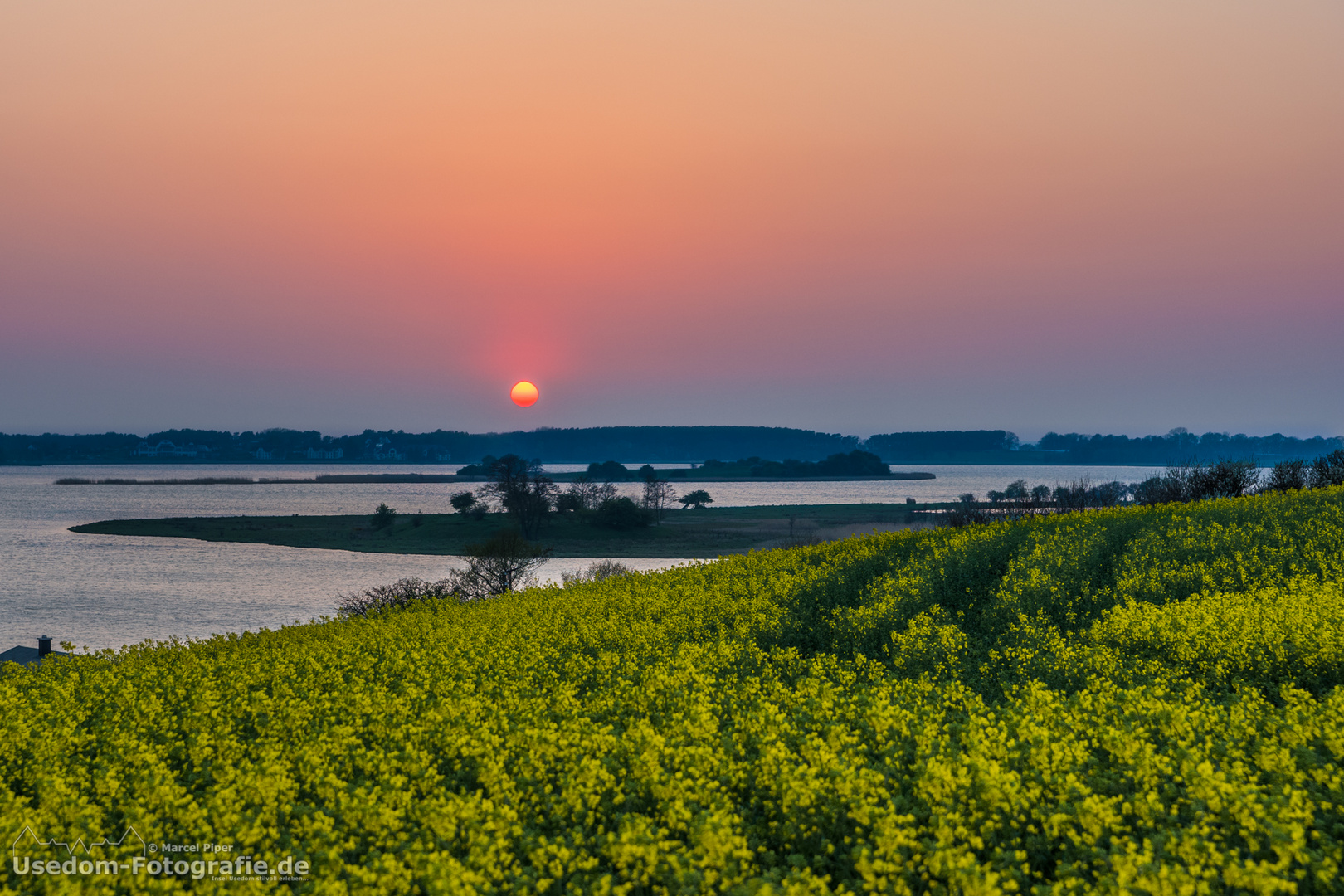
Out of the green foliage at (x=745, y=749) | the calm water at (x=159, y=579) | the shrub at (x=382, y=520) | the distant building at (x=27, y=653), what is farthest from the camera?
the shrub at (x=382, y=520)

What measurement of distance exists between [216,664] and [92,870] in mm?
5851

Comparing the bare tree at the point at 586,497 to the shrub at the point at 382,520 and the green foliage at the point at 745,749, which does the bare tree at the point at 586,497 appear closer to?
the shrub at the point at 382,520

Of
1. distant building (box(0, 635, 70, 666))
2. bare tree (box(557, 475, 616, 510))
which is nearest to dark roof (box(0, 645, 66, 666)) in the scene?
distant building (box(0, 635, 70, 666))

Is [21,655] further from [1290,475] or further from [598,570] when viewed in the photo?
[1290,475]

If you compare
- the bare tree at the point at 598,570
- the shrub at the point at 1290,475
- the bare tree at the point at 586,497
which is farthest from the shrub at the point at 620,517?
the shrub at the point at 1290,475

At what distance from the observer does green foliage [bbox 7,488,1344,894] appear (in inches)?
201

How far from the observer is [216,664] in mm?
10742

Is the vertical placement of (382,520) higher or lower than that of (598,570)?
lower

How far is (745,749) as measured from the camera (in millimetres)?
7125

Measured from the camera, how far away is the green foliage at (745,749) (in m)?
5.09

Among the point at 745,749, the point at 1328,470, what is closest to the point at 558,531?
the point at 1328,470

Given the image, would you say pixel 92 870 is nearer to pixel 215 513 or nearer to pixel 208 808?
pixel 208 808

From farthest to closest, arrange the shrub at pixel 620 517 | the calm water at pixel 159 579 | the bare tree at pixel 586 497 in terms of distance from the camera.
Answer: the bare tree at pixel 586 497, the shrub at pixel 620 517, the calm water at pixel 159 579

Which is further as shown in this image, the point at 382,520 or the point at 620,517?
the point at 382,520
